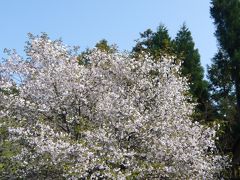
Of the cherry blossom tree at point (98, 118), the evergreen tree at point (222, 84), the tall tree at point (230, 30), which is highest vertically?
the tall tree at point (230, 30)

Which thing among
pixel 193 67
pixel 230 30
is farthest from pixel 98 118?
pixel 230 30

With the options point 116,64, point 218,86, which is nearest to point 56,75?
point 116,64

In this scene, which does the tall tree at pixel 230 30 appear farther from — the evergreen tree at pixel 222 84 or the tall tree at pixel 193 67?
the tall tree at pixel 193 67

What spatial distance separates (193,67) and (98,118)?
17.8 metres

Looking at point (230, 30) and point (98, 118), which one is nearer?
point (98, 118)

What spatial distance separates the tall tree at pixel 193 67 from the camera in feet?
102

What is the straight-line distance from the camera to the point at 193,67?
3281cm

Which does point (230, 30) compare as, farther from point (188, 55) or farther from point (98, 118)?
point (98, 118)

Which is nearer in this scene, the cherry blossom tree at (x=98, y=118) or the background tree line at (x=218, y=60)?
the cherry blossom tree at (x=98, y=118)

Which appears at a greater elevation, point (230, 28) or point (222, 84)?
point (230, 28)

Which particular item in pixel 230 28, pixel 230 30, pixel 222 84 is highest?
pixel 230 28

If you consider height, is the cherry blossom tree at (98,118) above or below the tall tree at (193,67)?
below

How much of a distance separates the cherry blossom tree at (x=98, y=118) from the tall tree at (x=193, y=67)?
40.7 ft

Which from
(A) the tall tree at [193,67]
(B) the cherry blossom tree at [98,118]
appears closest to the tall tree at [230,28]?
(A) the tall tree at [193,67]
